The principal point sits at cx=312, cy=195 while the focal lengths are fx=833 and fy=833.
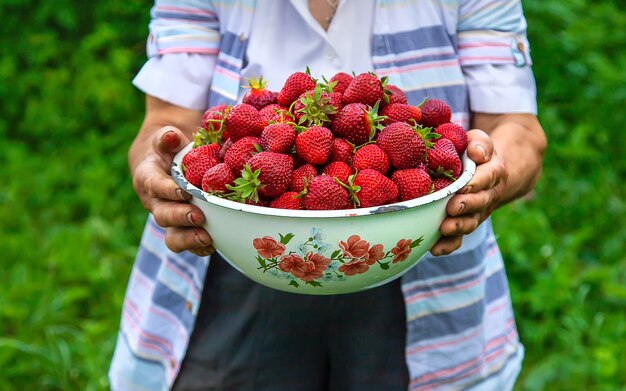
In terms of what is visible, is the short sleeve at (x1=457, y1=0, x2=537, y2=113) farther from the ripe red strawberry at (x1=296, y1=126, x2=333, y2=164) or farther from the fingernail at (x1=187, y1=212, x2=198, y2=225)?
the fingernail at (x1=187, y1=212, x2=198, y2=225)

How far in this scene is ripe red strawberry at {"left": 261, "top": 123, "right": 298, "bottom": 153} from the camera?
1.17m

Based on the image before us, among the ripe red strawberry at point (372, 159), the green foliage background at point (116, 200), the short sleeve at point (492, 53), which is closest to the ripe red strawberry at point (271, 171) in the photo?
the ripe red strawberry at point (372, 159)

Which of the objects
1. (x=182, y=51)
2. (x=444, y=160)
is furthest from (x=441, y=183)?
(x=182, y=51)

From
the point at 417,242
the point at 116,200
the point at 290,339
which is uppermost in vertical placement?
the point at 417,242

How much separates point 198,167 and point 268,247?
0.54ft

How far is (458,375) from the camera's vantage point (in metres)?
1.53

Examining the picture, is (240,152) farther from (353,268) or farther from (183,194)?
(353,268)

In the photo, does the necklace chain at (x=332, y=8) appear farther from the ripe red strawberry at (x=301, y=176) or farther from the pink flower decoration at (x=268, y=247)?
the pink flower decoration at (x=268, y=247)

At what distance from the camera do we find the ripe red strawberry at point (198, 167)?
3.89 ft

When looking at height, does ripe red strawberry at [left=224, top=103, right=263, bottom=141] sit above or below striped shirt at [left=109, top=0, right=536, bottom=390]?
above

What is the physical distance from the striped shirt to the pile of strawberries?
0.17m

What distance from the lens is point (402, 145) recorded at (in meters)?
1.17

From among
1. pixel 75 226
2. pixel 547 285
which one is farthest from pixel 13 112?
pixel 547 285

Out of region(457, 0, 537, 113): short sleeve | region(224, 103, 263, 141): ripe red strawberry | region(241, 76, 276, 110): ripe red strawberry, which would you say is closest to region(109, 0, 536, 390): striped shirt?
region(457, 0, 537, 113): short sleeve
